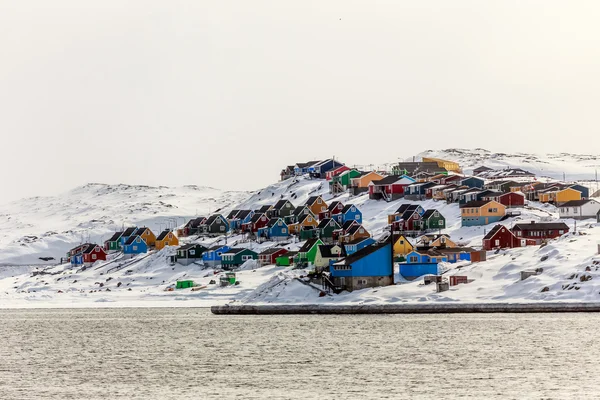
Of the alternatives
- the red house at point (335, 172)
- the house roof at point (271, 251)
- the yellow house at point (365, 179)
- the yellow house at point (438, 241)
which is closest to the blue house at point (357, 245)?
the yellow house at point (438, 241)

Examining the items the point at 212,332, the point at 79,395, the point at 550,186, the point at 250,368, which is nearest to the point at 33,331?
the point at 212,332

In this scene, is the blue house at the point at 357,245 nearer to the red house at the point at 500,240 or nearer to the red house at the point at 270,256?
the red house at the point at 270,256

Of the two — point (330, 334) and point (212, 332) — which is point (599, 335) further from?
point (212, 332)

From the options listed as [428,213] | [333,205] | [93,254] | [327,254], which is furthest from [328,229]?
[93,254]

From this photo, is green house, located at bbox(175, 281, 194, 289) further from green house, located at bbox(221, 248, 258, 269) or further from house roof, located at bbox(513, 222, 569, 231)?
house roof, located at bbox(513, 222, 569, 231)

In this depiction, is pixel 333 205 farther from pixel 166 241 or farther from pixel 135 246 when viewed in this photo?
pixel 135 246
